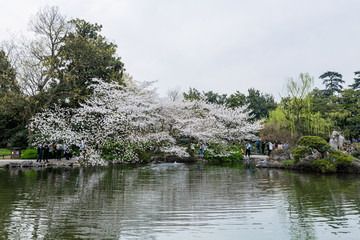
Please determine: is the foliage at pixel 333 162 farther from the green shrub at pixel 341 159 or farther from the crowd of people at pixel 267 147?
the crowd of people at pixel 267 147

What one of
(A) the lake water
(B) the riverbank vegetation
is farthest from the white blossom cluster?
(A) the lake water

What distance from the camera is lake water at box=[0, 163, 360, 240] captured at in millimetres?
5254

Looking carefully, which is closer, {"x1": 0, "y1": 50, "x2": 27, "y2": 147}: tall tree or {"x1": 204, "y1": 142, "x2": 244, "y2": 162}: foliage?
{"x1": 0, "y1": 50, "x2": 27, "y2": 147}: tall tree

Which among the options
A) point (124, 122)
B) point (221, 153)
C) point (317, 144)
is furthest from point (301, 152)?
point (124, 122)

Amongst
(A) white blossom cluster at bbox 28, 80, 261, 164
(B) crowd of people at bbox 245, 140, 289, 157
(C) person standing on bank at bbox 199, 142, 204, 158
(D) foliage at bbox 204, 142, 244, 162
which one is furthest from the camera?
(B) crowd of people at bbox 245, 140, 289, 157

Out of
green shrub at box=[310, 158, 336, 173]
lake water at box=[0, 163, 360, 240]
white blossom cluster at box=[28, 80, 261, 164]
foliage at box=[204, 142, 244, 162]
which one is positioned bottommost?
lake water at box=[0, 163, 360, 240]

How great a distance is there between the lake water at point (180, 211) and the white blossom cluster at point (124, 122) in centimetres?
1076

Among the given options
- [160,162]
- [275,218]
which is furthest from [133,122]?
[275,218]

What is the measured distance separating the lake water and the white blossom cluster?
10.8 metres

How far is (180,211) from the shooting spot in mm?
6883

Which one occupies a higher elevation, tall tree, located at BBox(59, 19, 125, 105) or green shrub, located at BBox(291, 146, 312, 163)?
tall tree, located at BBox(59, 19, 125, 105)

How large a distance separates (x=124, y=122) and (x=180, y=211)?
15718 millimetres

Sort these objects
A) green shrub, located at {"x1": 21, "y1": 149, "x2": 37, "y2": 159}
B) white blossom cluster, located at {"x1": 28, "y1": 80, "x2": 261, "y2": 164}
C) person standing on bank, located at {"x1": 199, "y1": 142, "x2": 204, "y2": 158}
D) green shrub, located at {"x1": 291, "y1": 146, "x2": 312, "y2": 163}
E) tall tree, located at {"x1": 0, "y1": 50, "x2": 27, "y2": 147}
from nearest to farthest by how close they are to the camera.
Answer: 1. green shrub, located at {"x1": 291, "y1": 146, "x2": 312, "y2": 163}
2. white blossom cluster, located at {"x1": 28, "y1": 80, "x2": 261, "y2": 164}
3. green shrub, located at {"x1": 21, "y1": 149, "x2": 37, "y2": 159}
4. tall tree, located at {"x1": 0, "y1": 50, "x2": 27, "y2": 147}
5. person standing on bank, located at {"x1": 199, "y1": 142, "x2": 204, "y2": 158}

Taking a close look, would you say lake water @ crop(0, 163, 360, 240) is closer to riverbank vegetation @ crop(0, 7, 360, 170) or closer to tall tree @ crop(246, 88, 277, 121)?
riverbank vegetation @ crop(0, 7, 360, 170)
